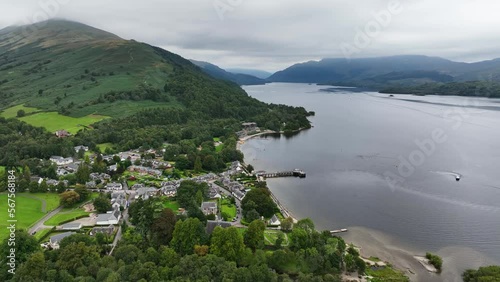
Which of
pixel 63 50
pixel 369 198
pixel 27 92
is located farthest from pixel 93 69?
pixel 369 198

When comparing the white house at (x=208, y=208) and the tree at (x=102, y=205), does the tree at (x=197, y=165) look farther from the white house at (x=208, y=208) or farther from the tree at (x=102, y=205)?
the tree at (x=102, y=205)

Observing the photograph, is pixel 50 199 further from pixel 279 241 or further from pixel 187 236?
pixel 279 241

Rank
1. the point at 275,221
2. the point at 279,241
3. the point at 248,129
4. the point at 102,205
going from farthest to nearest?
the point at 248,129, the point at 102,205, the point at 275,221, the point at 279,241

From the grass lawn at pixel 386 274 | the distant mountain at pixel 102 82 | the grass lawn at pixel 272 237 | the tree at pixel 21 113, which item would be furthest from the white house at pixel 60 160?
the grass lawn at pixel 386 274

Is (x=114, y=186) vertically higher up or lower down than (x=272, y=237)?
higher up

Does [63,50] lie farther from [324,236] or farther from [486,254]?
[486,254]

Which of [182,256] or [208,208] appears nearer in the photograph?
[182,256]

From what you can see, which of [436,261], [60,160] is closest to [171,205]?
[60,160]

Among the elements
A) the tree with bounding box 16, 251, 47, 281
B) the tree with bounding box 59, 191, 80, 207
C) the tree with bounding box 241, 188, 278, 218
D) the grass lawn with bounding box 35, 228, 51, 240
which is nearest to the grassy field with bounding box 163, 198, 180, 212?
the tree with bounding box 241, 188, 278, 218
